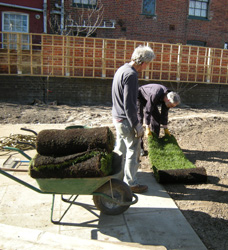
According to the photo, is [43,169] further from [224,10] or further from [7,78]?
[224,10]

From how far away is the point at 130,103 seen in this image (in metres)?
3.25

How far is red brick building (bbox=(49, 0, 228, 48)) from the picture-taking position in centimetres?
1483

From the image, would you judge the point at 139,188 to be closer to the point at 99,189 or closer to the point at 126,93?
the point at 99,189

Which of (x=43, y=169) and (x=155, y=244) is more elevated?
(x=43, y=169)

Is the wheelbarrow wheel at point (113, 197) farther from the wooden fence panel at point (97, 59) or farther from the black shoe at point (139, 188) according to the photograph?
the wooden fence panel at point (97, 59)

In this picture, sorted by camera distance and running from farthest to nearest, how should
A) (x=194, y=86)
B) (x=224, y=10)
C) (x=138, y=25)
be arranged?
(x=224, y=10) < (x=138, y=25) < (x=194, y=86)

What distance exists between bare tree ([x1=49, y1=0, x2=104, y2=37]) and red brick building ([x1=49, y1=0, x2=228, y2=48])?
220mm

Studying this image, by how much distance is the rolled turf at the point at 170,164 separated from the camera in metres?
4.06

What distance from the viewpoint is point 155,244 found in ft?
8.88

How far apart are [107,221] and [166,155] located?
2064 millimetres

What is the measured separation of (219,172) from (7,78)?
8220mm

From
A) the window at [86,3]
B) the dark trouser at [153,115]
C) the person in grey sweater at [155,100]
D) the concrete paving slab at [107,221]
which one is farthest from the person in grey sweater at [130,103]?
the window at [86,3]

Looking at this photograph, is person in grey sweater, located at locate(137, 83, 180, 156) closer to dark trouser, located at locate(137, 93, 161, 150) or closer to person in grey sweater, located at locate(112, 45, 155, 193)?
dark trouser, located at locate(137, 93, 161, 150)

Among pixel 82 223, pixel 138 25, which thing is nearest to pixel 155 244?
pixel 82 223
